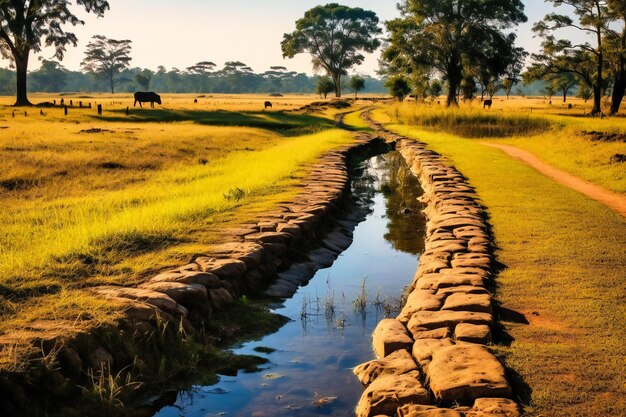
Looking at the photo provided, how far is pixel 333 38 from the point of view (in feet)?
219

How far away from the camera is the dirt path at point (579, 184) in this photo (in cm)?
891

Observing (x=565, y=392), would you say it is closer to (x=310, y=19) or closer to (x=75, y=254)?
(x=75, y=254)

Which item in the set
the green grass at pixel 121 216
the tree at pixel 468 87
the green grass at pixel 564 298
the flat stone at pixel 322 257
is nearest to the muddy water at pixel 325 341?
the flat stone at pixel 322 257

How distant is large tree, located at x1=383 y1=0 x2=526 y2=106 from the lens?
33.6 metres

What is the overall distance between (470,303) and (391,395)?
124 cm

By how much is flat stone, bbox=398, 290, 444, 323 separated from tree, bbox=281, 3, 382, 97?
63116 millimetres

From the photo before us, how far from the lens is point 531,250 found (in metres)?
6.05

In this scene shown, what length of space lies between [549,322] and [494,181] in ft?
23.2

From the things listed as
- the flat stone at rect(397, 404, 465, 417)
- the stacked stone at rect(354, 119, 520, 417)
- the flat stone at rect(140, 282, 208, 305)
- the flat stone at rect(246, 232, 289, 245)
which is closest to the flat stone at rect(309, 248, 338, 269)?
the flat stone at rect(246, 232, 289, 245)

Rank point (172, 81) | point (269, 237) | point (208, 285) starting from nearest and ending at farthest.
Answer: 1. point (208, 285)
2. point (269, 237)
3. point (172, 81)

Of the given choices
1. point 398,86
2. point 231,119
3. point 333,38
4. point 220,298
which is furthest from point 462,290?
point 333,38

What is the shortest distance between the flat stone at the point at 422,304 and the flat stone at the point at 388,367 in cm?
58

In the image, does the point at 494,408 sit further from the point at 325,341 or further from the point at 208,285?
the point at 208,285

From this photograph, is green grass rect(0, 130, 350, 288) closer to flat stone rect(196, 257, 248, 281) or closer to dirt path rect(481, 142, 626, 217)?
flat stone rect(196, 257, 248, 281)
